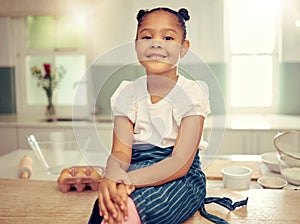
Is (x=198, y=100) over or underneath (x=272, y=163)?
over

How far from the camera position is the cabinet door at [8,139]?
9.45 ft

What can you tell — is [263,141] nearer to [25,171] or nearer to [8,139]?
[25,171]

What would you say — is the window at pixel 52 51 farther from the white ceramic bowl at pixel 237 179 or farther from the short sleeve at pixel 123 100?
the short sleeve at pixel 123 100

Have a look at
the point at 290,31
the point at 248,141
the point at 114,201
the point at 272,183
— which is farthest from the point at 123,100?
the point at 290,31

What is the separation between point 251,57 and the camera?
3.10m

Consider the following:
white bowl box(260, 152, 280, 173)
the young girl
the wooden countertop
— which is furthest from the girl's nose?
white bowl box(260, 152, 280, 173)

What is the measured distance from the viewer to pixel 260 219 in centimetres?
74

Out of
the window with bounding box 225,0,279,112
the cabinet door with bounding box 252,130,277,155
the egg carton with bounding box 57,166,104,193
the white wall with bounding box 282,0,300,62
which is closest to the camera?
the egg carton with bounding box 57,166,104,193

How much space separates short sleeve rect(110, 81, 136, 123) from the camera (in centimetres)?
70

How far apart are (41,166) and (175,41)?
1.13 meters

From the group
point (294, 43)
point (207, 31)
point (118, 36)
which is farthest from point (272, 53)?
point (118, 36)

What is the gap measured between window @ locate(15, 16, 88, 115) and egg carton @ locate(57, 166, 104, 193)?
2270mm

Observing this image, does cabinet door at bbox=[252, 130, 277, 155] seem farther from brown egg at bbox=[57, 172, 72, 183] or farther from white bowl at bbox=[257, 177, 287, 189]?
brown egg at bbox=[57, 172, 72, 183]

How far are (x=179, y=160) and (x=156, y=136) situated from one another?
0.06m
